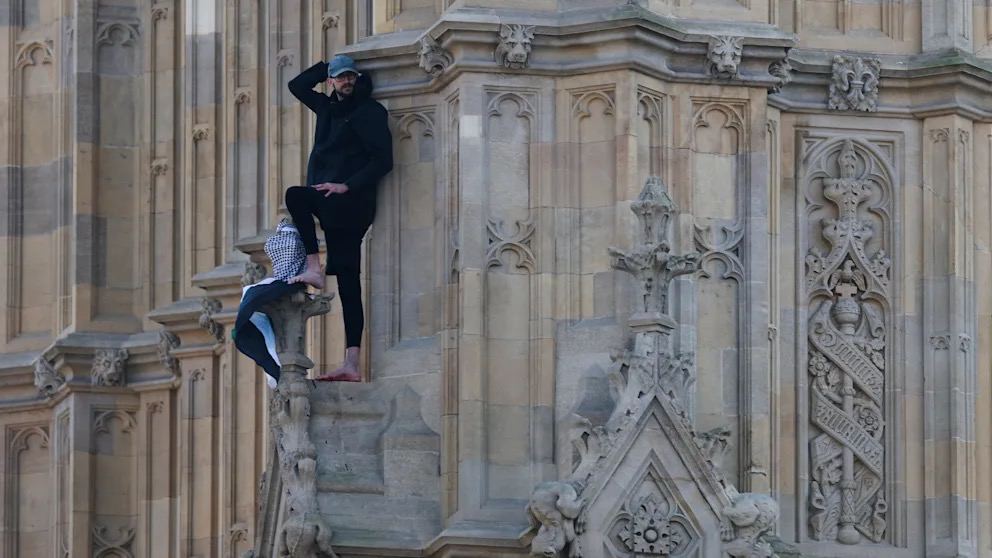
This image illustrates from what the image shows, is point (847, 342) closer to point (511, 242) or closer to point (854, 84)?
point (854, 84)

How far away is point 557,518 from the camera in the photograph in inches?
1375

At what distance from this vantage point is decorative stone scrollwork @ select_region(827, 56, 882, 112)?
37.6 m

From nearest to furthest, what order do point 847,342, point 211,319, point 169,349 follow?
point 847,342
point 211,319
point 169,349

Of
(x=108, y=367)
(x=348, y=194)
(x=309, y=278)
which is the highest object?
(x=348, y=194)

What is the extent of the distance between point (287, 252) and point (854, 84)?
4.26 meters

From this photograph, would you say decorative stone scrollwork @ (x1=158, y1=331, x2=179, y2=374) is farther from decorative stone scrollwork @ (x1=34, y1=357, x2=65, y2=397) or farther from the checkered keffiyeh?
the checkered keffiyeh

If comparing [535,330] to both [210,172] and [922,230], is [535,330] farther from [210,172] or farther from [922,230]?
[210,172]

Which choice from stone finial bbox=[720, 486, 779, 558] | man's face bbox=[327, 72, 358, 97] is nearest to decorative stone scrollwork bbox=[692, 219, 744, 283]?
stone finial bbox=[720, 486, 779, 558]

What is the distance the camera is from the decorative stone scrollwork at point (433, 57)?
119 feet

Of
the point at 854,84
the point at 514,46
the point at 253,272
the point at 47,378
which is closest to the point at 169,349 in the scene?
the point at 47,378

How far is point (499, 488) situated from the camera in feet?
117

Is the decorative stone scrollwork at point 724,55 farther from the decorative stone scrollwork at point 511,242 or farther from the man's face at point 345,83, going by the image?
the man's face at point 345,83

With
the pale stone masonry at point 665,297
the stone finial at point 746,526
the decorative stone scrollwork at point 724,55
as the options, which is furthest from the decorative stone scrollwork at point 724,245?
the stone finial at point 746,526

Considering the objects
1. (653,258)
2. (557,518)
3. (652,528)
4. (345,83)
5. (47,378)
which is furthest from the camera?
(47,378)
